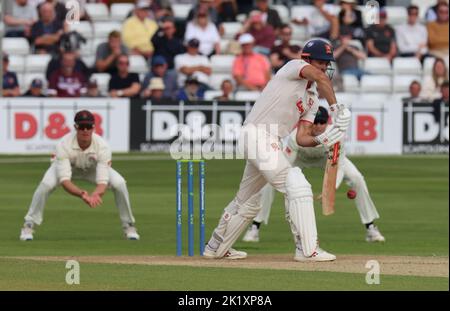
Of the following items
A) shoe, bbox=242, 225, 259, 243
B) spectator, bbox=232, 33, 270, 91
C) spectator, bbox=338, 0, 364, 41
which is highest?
spectator, bbox=338, 0, 364, 41

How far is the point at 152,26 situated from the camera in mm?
27781

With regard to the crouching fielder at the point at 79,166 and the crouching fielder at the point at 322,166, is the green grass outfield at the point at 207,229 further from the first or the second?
the crouching fielder at the point at 79,166

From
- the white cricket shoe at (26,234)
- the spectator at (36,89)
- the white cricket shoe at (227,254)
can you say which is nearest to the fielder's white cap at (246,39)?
the spectator at (36,89)

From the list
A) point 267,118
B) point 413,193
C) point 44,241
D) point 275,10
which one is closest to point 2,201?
point 44,241

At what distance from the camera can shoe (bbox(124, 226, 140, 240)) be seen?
1536 cm

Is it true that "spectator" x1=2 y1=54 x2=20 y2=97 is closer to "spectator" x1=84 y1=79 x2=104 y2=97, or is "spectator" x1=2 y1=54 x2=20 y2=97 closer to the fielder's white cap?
"spectator" x1=84 y1=79 x2=104 y2=97

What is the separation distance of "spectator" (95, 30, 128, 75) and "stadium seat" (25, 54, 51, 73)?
1.07m

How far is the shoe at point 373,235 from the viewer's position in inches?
606

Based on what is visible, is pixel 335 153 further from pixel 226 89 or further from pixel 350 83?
pixel 350 83

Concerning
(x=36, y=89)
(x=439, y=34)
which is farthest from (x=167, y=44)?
(x=439, y=34)

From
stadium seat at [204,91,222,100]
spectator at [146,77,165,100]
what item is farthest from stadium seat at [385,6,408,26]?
spectator at [146,77,165,100]

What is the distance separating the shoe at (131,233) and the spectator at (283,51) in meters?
12.3

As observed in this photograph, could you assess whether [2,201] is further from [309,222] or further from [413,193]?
[309,222]

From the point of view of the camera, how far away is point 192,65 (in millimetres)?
27312
